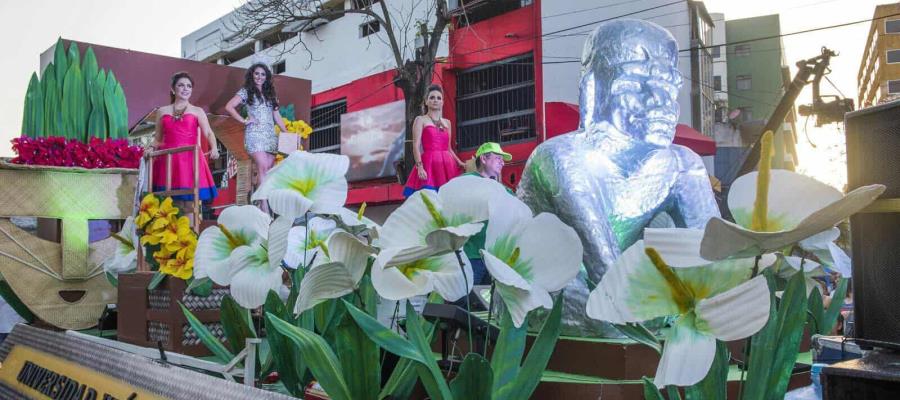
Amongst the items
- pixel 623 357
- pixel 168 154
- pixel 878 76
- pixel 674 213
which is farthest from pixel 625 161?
pixel 878 76

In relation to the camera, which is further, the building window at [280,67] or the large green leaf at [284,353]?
the building window at [280,67]

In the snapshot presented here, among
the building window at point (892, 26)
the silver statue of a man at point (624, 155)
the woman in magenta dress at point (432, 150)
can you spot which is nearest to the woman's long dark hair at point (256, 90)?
the woman in magenta dress at point (432, 150)

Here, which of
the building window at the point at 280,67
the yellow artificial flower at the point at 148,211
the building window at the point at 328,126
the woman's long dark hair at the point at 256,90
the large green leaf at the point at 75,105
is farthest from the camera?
the building window at the point at 280,67

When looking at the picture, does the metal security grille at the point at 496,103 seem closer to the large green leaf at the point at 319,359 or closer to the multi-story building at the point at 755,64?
the large green leaf at the point at 319,359

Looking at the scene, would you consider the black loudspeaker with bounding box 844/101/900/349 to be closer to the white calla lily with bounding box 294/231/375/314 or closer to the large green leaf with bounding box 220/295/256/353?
the white calla lily with bounding box 294/231/375/314

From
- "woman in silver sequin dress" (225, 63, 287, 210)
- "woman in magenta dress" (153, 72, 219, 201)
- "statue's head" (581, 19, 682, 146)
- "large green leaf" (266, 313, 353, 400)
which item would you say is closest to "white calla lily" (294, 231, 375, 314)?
"large green leaf" (266, 313, 353, 400)

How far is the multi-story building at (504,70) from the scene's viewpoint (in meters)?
10.5

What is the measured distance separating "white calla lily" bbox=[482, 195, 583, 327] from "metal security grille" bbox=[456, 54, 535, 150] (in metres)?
10.1

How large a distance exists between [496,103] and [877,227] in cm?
1101

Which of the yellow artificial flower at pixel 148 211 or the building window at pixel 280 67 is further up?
the building window at pixel 280 67

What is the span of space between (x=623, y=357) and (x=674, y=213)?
2.20 feet

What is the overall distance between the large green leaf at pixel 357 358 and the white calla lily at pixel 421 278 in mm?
159

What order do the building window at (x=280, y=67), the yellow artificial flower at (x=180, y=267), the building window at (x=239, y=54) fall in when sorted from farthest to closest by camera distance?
the building window at (x=239, y=54) → the building window at (x=280, y=67) → the yellow artificial flower at (x=180, y=267)

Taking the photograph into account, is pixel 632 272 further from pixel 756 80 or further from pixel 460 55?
pixel 756 80
